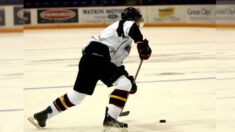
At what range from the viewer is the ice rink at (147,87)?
4281 millimetres

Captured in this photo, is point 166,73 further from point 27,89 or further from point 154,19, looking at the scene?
point 154,19

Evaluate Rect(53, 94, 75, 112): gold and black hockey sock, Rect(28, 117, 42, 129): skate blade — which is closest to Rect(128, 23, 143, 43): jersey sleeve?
Rect(53, 94, 75, 112): gold and black hockey sock

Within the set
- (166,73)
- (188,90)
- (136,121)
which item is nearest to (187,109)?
(136,121)

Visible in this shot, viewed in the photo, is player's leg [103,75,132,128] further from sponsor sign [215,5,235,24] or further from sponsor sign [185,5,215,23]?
sponsor sign [185,5,215,23]

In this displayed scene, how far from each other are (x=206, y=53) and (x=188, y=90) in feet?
13.1

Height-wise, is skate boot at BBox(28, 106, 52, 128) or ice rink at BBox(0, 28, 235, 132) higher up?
skate boot at BBox(28, 106, 52, 128)

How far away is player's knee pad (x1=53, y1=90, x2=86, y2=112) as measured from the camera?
13.0 ft

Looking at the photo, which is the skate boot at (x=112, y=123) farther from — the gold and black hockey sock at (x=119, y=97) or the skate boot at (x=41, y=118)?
the skate boot at (x=41, y=118)

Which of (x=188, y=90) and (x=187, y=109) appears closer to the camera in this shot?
(x=187, y=109)

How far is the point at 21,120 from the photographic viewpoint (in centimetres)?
441

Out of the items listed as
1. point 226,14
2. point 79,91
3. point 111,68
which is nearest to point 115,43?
point 111,68

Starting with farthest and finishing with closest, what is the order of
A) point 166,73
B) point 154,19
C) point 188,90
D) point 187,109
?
point 154,19 → point 166,73 → point 188,90 → point 187,109

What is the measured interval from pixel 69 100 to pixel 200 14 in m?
12.3

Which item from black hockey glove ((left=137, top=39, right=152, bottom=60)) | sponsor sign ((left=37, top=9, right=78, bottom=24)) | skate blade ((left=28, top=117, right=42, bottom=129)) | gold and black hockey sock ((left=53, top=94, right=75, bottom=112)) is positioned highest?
black hockey glove ((left=137, top=39, right=152, bottom=60))
